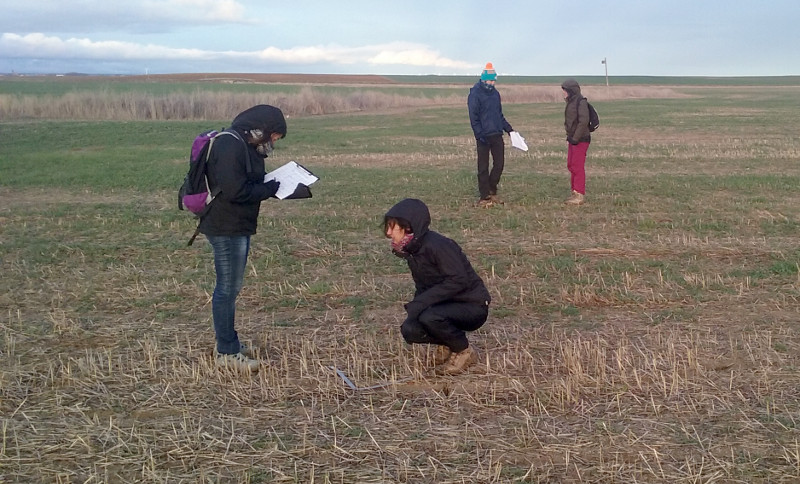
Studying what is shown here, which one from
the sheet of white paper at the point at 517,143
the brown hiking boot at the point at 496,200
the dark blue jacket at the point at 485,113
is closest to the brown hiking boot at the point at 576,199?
the brown hiking boot at the point at 496,200

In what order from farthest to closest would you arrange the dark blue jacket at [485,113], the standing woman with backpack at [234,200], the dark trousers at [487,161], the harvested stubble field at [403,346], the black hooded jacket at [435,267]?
the dark trousers at [487,161] → the dark blue jacket at [485,113] → the standing woman with backpack at [234,200] → the black hooded jacket at [435,267] → the harvested stubble field at [403,346]

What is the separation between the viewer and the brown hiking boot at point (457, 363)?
5.64 metres

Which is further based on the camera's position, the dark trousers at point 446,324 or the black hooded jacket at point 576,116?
the black hooded jacket at point 576,116

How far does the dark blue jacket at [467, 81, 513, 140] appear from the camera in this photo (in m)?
12.0

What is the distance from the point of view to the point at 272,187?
18.4 feet

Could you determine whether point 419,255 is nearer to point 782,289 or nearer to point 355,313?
point 355,313

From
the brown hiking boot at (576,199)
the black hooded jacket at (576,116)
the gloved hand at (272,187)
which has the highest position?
the black hooded jacket at (576,116)

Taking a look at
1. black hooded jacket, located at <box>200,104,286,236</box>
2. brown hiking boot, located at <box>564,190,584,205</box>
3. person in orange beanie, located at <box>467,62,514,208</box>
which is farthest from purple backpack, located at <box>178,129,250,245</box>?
brown hiking boot, located at <box>564,190,584,205</box>

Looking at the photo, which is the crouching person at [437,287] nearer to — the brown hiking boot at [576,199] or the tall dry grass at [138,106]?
the brown hiking boot at [576,199]

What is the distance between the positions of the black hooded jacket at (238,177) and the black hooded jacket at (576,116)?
7274 mm

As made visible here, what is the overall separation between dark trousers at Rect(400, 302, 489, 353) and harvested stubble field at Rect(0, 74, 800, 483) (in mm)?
256

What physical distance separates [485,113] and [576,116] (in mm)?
1399

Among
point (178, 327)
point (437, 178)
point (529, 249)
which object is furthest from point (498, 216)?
point (178, 327)

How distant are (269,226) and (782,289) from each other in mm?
6575
